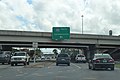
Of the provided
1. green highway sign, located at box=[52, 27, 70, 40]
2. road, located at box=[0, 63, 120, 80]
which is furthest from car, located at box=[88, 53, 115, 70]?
green highway sign, located at box=[52, 27, 70, 40]

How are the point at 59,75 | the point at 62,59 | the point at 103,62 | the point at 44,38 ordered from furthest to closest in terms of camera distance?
the point at 44,38 < the point at 62,59 < the point at 103,62 < the point at 59,75

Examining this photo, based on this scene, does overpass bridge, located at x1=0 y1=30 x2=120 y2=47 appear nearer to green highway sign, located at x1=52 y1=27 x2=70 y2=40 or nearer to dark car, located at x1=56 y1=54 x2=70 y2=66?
green highway sign, located at x1=52 y1=27 x2=70 y2=40

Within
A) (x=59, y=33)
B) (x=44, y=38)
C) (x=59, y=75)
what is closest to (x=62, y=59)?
(x=59, y=75)

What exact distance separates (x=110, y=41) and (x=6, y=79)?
6165 cm

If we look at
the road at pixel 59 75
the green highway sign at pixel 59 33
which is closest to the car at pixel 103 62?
the road at pixel 59 75

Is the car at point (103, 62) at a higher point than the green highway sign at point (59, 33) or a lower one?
lower

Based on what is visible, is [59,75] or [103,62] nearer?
[59,75]

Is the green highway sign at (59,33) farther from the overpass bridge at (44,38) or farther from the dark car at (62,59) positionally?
the dark car at (62,59)

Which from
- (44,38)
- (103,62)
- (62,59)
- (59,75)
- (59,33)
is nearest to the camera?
(59,75)

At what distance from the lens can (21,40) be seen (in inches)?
2773

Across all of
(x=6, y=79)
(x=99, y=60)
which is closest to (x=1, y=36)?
(x=99, y=60)

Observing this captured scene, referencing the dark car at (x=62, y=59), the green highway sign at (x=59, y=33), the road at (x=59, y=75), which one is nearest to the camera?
the road at (x=59, y=75)

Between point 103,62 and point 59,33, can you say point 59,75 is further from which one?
point 59,33

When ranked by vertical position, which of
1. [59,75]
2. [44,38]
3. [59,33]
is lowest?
[59,75]
